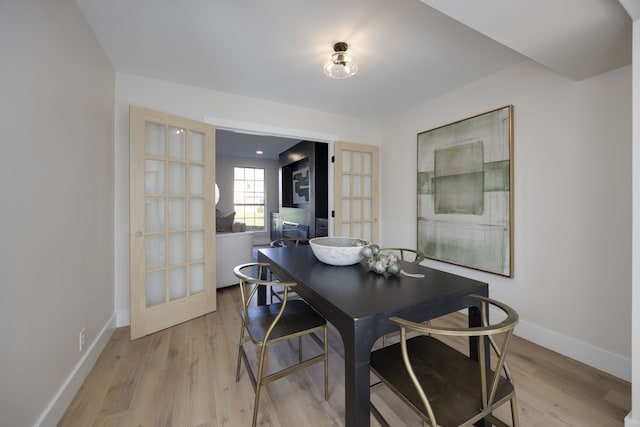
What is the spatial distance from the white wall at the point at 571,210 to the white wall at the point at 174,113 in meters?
2.03

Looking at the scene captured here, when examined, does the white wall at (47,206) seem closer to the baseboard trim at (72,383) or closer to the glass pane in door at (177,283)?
the baseboard trim at (72,383)

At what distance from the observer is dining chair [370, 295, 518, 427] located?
0.85 m

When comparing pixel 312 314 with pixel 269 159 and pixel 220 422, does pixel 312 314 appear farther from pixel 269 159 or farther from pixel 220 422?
pixel 269 159

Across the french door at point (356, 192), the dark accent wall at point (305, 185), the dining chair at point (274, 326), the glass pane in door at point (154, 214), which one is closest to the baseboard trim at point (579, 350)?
the dining chair at point (274, 326)

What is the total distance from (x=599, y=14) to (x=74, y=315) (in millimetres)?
3345

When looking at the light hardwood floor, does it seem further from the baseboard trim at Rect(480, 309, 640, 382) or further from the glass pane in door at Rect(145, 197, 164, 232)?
the glass pane in door at Rect(145, 197, 164, 232)

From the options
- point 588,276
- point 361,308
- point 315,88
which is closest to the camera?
point 361,308

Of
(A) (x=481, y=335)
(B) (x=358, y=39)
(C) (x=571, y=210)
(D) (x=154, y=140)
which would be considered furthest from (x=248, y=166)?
(A) (x=481, y=335)

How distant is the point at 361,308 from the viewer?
101 centimetres

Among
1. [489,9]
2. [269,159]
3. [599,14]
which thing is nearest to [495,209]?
[599,14]

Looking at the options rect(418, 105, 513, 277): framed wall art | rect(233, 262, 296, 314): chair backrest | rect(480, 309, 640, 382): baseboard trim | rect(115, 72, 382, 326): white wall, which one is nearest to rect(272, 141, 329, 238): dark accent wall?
rect(115, 72, 382, 326): white wall

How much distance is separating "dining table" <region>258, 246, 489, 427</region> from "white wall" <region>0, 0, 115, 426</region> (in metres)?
1.20

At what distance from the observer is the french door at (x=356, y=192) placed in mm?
3544

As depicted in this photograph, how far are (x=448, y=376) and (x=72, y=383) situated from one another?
209 centimetres
